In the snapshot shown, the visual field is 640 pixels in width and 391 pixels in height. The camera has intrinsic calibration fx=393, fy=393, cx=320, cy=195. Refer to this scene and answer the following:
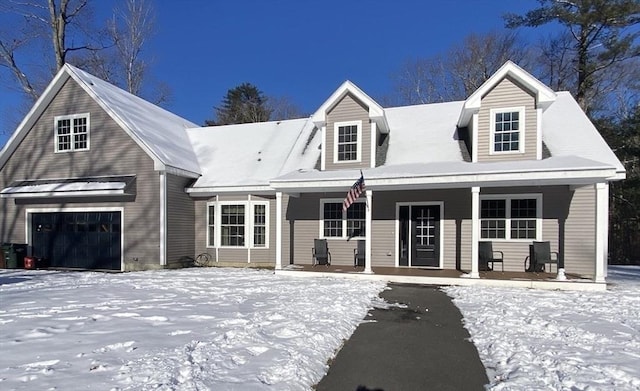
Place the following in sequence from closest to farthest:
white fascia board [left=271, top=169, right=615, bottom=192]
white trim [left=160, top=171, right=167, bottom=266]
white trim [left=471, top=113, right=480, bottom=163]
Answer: white fascia board [left=271, top=169, right=615, bottom=192], white trim [left=471, top=113, right=480, bottom=163], white trim [left=160, top=171, right=167, bottom=266]

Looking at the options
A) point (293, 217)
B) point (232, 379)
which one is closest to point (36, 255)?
point (293, 217)

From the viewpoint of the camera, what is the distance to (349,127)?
44.4 ft

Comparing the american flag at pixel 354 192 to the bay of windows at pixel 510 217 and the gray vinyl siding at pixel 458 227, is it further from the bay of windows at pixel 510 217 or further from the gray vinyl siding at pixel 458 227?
the bay of windows at pixel 510 217

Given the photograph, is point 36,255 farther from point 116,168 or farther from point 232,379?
point 232,379

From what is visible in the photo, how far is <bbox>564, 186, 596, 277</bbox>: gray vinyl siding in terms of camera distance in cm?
1152

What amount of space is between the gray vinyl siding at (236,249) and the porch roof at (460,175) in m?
2.47

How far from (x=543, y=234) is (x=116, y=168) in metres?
14.7

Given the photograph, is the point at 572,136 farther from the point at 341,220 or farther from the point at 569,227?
the point at 341,220

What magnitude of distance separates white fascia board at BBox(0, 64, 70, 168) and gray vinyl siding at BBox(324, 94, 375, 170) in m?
10.3

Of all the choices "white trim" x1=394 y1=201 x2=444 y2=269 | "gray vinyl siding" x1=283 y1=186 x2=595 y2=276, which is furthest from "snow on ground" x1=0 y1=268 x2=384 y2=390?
"gray vinyl siding" x1=283 y1=186 x2=595 y2=276

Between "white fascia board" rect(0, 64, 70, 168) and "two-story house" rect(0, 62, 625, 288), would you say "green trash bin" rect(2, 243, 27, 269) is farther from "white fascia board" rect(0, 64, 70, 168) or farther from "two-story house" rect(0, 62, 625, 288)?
"white fascia board" rect(0, 64, 70, 168)

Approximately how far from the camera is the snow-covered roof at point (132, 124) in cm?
1427

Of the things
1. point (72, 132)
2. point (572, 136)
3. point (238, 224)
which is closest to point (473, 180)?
point (572, 136)

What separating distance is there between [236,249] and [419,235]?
6816 mm
